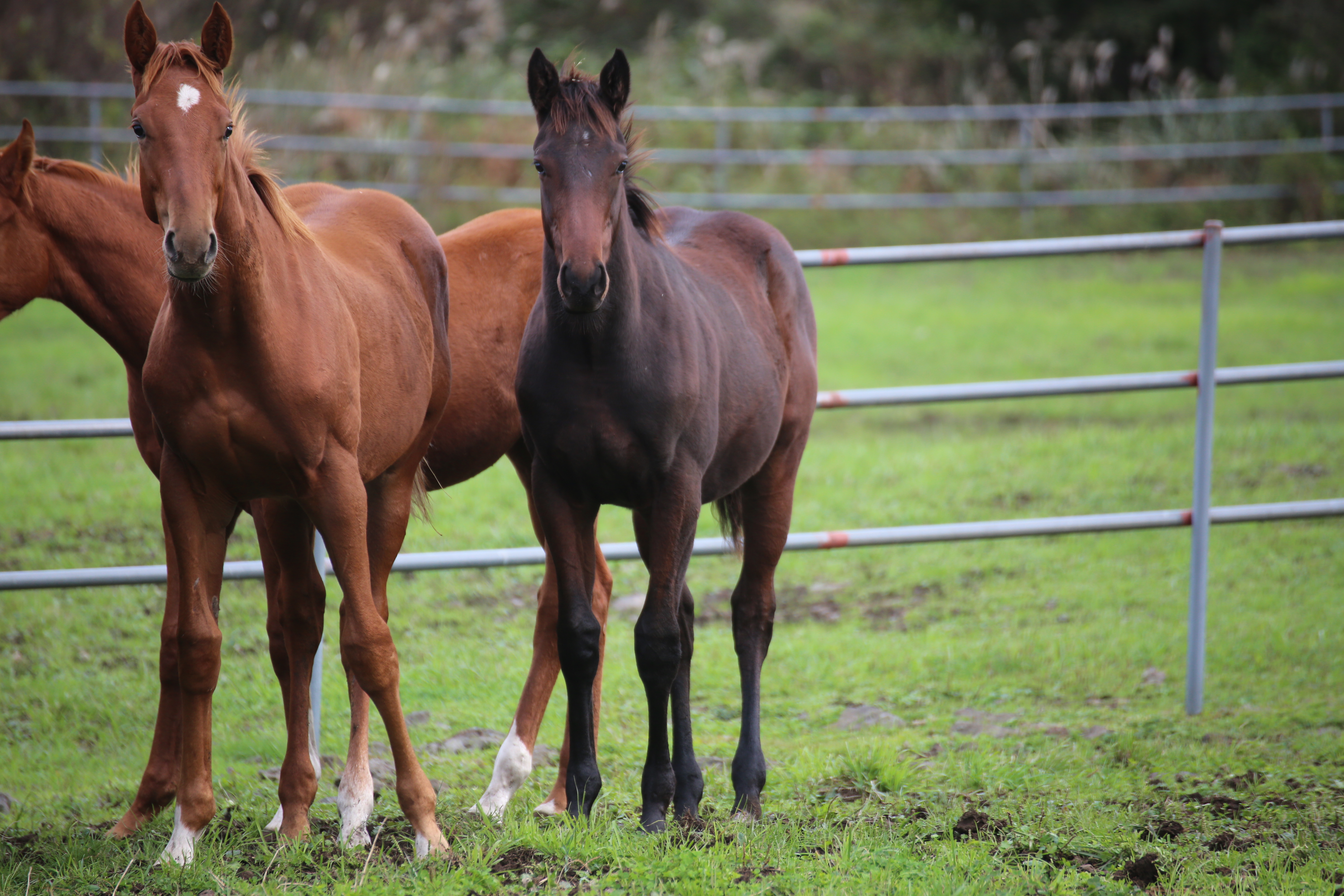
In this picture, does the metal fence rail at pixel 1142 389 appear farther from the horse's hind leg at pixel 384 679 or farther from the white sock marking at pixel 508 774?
the horse's hind leg at pixel 384 679

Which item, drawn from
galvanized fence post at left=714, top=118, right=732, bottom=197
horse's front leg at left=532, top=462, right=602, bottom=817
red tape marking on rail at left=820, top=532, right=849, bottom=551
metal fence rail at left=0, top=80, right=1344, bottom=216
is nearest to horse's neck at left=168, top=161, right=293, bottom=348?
horse's front leg at left=532, top=462, right=602, bottom=817

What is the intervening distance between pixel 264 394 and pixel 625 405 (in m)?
0.90

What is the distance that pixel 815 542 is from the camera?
436cm

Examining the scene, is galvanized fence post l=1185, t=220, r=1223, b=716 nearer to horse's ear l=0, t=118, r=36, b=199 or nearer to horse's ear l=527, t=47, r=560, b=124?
horse's ear l=527, t=47, r=560, b=124

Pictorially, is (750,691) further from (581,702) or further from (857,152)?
(857,152)

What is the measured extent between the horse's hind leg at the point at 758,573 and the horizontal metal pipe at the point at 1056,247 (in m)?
A: 0.74

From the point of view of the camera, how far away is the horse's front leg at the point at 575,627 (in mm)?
3281

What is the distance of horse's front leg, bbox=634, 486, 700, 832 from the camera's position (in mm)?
3232

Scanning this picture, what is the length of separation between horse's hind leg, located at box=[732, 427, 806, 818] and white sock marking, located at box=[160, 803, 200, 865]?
152cm

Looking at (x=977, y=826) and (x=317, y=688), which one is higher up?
(x=317, y=688)

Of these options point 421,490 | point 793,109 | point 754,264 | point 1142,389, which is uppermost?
point 793,109

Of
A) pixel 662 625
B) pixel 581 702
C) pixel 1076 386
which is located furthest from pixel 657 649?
pixel 1076 386

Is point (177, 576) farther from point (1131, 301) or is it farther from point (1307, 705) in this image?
point (1131, 301)

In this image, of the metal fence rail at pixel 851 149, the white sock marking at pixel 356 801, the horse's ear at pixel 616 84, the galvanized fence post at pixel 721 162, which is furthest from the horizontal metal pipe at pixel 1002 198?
the white sock marking at pixel 356 801
